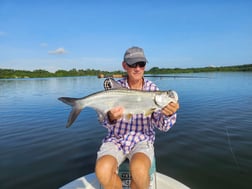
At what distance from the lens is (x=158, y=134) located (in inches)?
316

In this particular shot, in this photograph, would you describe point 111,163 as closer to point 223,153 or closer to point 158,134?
point 223,153

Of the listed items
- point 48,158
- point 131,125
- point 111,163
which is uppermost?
point 131,125

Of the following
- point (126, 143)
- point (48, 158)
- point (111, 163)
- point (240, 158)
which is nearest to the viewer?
point (111, 163)

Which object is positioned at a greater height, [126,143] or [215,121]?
[126,143]

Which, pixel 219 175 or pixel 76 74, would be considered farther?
pixel 76 74

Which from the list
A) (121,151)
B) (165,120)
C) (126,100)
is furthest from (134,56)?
(121,151)

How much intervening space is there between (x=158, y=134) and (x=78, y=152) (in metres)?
3.08

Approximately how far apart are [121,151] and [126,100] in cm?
93

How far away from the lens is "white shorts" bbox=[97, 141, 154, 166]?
3371 millimetres

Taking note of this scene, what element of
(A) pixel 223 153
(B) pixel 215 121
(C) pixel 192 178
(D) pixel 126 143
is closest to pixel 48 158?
(D) pixel 126 143

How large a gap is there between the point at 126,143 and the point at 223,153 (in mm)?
3975

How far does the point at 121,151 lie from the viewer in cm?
356

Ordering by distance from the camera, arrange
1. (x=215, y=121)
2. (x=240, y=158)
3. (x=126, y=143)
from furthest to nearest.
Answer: (x=215, y=121), (x=240, y=158), (x=126, y=143)

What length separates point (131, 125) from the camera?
3750mm
